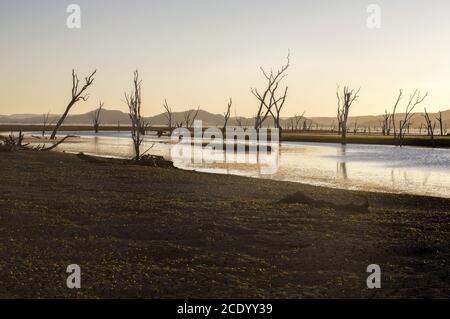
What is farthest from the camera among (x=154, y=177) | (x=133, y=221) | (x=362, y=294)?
(x=154, y=177)

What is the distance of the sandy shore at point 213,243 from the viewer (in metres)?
6.16

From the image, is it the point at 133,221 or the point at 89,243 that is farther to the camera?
the point at 133,221

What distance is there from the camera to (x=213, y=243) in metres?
8.14

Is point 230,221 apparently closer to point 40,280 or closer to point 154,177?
point 40,280

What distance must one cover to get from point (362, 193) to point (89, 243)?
9.74 meters

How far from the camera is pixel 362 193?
15.3 meters

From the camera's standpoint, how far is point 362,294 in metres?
5.96

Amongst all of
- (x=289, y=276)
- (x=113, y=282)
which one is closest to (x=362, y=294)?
(x=289, y=276)

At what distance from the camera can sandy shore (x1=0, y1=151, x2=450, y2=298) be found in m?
6.16

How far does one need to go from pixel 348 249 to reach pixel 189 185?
812 cm
